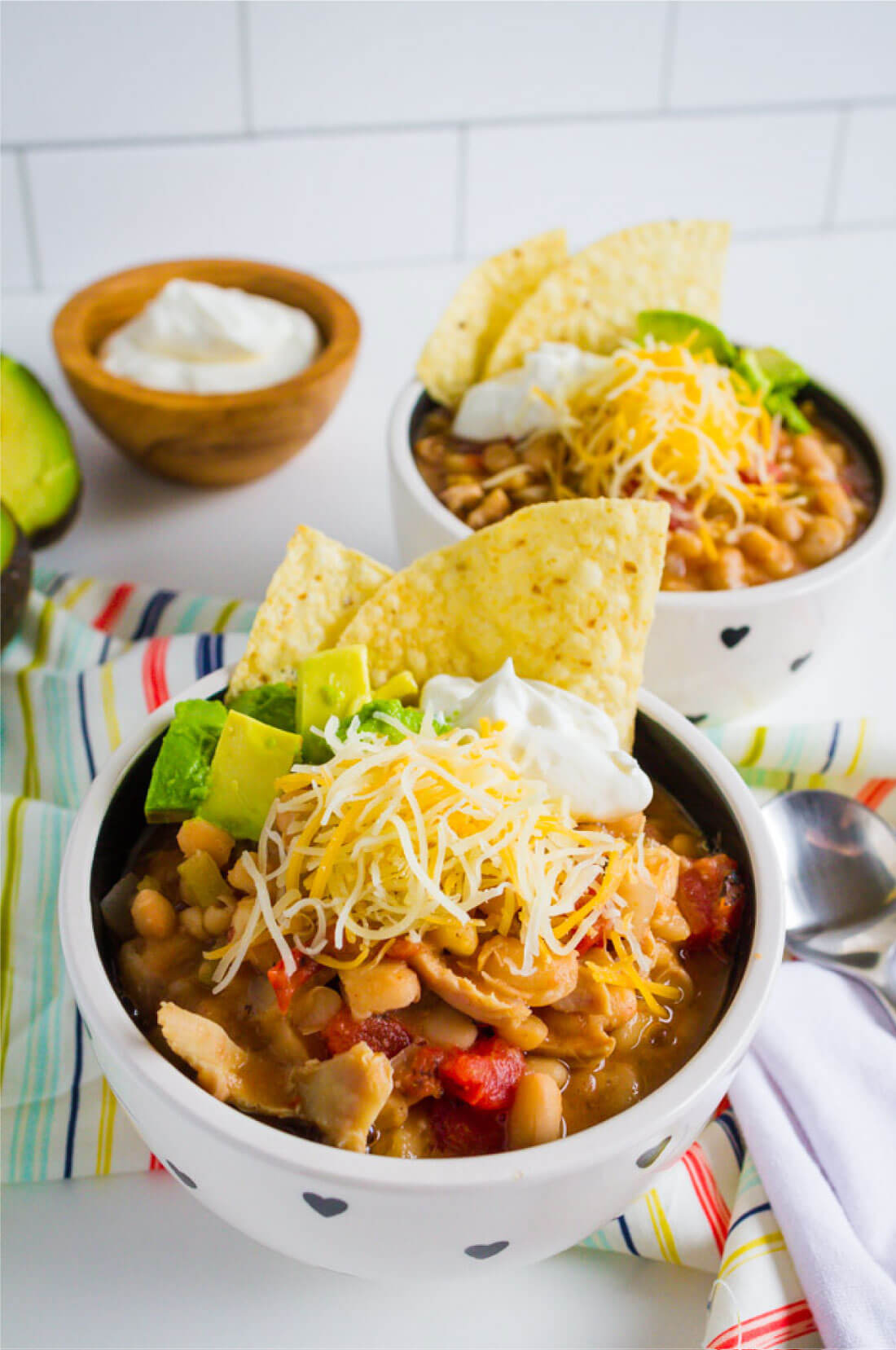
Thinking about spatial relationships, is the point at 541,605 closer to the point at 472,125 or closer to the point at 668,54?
the point at 472,125

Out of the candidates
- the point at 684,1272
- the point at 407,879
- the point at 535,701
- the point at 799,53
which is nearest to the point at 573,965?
the point at 407,879

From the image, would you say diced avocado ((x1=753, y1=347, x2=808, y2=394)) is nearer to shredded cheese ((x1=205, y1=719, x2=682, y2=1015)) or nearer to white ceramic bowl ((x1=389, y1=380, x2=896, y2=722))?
white ceramic bowl ((x1=389, y1=380, x2=896, y2=722))

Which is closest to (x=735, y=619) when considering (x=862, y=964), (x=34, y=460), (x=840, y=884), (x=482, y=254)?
(x=840, y=884)

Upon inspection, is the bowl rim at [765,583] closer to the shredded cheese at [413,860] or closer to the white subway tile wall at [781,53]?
the shredded cheese at [413,860]

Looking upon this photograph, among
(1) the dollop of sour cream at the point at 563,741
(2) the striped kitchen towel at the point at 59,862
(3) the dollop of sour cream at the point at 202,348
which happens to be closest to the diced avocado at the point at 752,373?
(2) the striped kitchen towel at the point at 59,862

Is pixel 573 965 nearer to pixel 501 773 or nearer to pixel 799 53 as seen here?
pixel 501 773

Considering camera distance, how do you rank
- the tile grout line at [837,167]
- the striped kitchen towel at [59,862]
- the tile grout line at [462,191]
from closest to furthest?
1. the striped kitchen towel at [59,862]
2. the tile grout line at [462,191]
3. the tile grout line at [837,167]
